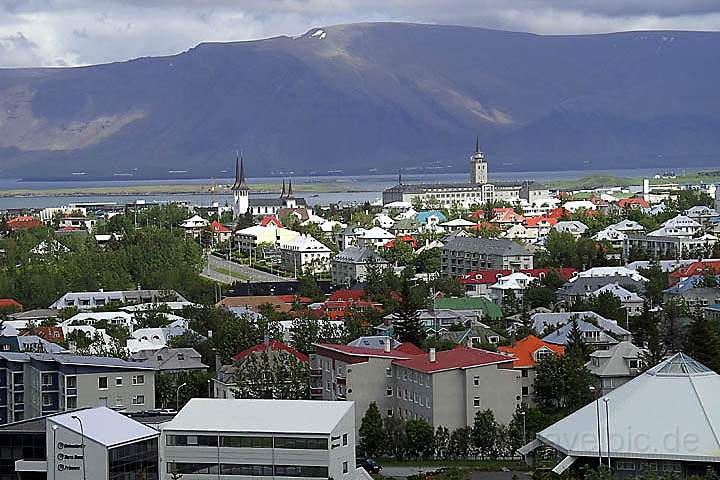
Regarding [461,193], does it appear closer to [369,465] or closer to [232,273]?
[232,273]

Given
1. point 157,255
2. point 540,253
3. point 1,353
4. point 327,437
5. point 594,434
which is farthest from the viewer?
point 540,253

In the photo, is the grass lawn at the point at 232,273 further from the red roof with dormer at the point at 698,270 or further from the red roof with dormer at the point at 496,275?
the red roof with dormer at the point at 698,270

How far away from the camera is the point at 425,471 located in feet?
86.9

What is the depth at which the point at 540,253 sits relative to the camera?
67688mm

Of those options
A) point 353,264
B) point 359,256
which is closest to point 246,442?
point 353,264

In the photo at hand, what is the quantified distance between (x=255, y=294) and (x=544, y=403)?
23744 millimetres

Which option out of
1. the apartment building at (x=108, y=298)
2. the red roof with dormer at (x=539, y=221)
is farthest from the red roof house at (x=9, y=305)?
the red roof with dormer at (x=539, y=221)

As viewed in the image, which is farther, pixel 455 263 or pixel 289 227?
pixel 289 227

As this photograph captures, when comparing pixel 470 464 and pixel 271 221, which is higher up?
pixel 271 221

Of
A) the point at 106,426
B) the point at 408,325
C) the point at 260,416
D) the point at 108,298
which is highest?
the point at 260,416

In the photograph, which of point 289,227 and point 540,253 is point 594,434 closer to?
point 540,253

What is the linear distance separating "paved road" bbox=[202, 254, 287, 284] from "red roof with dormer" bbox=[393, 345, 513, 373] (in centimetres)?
3227

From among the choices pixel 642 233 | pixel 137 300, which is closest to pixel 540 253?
pixel 642 233

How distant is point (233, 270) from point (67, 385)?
40.0 metres
